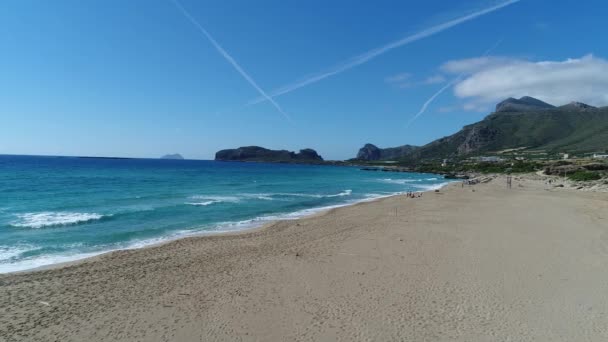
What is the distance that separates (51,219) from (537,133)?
17810 centimetres

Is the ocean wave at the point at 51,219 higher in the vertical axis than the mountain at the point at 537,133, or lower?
lower

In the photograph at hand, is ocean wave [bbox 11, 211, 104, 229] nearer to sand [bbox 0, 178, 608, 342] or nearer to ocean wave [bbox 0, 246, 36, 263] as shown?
ocean wave [bbox 0, 246, 36, 263]

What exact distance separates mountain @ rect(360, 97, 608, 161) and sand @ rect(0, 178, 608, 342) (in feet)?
438

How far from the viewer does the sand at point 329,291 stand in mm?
7801

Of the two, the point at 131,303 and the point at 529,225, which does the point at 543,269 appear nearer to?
the point at 529,225

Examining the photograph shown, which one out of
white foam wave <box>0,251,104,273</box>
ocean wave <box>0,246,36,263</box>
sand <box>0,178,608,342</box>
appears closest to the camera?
sand <box>0,178,608,342</box>

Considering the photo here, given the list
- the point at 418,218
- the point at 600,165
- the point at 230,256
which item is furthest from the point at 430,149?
the point at 230,256

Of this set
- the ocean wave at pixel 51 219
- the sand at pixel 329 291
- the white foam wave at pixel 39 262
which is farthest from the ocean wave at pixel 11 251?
the ocean wave at pixel 51 219

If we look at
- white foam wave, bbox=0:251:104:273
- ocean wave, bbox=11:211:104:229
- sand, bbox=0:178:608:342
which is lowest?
white foam wave, bbox=0:251:104:273

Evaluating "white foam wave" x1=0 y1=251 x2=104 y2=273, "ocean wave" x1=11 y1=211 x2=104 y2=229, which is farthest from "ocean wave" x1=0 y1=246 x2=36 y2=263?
"ocean wave" x1=11 y1=211 x2=104 y2=229

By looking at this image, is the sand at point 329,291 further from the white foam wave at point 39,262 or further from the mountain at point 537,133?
the mountain at point 537,133

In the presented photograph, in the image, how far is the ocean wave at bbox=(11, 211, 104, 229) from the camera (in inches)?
784

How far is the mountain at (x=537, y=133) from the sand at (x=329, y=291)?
133m

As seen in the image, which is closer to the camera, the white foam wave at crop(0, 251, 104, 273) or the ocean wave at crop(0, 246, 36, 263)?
the white foam wave at crop(0, 251, 104, 273)
